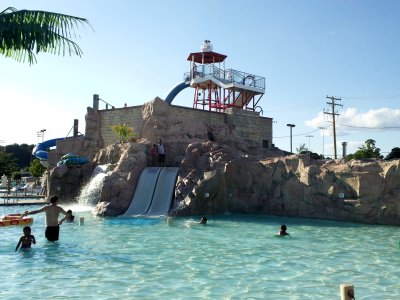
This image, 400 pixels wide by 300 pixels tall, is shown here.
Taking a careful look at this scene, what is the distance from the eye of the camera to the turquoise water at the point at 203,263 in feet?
24.6

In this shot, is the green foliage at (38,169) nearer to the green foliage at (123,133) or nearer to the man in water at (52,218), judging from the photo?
the green foliage at (123,133)

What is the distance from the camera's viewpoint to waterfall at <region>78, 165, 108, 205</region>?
22.2 meters

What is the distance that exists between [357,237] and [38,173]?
143ft

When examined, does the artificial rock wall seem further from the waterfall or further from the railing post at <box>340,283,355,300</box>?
the railing post at <box>340,283,355,300</box>

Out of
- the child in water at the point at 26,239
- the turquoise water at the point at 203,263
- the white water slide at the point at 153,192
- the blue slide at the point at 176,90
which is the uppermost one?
the blue slide at the point at 176,90

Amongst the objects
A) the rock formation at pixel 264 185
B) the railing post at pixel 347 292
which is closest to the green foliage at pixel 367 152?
the rock formation at pixel 264 185

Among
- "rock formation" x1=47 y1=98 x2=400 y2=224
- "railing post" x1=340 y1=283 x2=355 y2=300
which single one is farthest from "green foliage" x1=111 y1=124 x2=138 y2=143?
"railing post" x1=340 y1=283 x2=355 y2=300

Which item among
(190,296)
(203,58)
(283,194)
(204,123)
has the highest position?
(203,58)

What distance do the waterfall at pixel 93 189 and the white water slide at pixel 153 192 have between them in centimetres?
282

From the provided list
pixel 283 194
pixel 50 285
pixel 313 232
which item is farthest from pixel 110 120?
pixel 50 285

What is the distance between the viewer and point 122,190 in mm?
19703

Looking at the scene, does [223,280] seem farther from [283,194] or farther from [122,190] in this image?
[122,190]

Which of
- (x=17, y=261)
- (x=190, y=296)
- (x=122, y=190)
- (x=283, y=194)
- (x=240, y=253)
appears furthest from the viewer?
(x=122, y=190)

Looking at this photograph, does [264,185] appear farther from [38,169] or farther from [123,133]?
[38,169]
